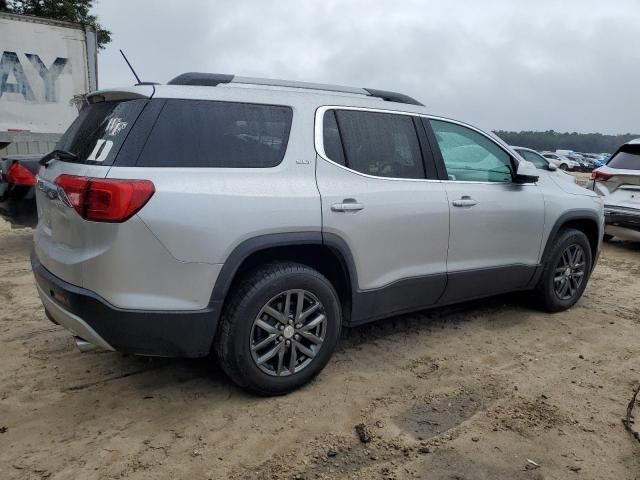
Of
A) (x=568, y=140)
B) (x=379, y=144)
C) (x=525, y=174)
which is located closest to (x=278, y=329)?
(x=379, y=144)

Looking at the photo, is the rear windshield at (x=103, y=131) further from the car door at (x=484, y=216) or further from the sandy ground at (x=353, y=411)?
the car door at (x=484, y=216)

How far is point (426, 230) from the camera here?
3727 millimetres

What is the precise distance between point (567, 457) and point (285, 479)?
4.57 feet

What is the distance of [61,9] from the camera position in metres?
26.7

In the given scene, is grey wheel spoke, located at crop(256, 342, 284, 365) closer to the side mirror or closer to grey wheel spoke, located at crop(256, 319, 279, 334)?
grey wheel spoke, located at crop(256, 319, 279, 334)

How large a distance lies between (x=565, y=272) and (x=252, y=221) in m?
3.26

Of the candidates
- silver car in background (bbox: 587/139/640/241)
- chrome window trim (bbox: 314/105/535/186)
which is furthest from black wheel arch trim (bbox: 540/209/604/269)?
silver car in background (bbox: 587/139/640/241)

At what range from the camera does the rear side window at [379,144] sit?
A: 3.49m

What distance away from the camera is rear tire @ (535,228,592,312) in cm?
477

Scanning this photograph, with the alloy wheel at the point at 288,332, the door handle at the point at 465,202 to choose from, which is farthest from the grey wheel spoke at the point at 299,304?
the door handle at the point at 465,202

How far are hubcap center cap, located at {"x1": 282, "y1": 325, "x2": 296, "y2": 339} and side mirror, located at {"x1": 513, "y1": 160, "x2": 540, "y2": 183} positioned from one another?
7.57 ft

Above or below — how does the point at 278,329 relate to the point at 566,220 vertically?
below

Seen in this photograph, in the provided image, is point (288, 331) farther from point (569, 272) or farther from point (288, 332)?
point (569, 272)

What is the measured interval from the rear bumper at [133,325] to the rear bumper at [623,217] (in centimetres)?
683
